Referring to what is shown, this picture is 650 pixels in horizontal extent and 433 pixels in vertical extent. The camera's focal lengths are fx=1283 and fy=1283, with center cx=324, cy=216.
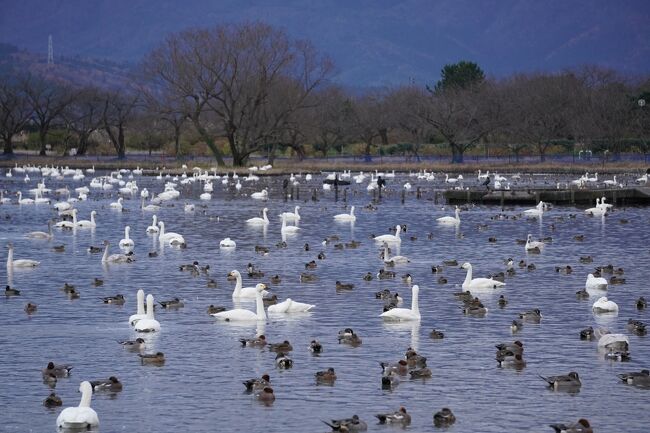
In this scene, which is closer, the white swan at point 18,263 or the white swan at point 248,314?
the white swan at point 248,314

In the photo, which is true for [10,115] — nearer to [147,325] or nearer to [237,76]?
[237,76]

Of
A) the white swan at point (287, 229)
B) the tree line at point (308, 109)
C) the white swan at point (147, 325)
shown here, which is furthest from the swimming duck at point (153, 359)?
the tree line at point (308, 109)

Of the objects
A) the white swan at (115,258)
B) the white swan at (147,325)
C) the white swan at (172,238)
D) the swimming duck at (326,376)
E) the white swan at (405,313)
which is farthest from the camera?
the white swan at (172,238)

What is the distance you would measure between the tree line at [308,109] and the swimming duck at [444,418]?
6994cm

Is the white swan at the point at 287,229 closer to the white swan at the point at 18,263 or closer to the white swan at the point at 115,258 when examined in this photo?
the white swan at the point at 115,258

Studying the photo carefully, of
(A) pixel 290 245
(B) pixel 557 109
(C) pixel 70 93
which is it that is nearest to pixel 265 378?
(A) pixel 290 245

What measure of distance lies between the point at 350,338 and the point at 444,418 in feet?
17.7

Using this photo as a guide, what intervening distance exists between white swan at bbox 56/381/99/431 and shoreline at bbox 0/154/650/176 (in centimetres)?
6794

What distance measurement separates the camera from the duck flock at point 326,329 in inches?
677

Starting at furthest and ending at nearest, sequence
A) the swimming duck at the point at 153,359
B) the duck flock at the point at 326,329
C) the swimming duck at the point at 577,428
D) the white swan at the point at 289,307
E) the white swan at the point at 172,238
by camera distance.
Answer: the white swan at the point at 172,238 < the white swan at the point at 289,307 < the swimming duck at the point at 153,359 < the duck flock at the point at 326,329 < the swimming duck at the point at 577,428

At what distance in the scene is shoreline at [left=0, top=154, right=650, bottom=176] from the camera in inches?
3376

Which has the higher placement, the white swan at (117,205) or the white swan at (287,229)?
the white swan at (117,205)

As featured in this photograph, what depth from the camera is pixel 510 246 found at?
39.3 metres

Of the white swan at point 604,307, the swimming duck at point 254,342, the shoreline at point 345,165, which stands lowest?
the swimming duck at point 254,342
